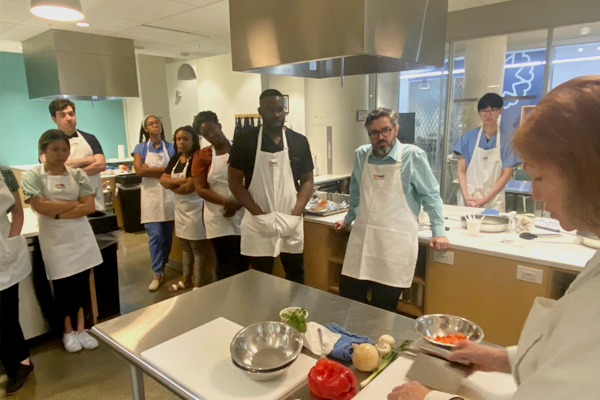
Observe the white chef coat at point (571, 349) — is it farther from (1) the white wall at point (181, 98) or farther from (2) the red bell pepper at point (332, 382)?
(1) the white wall at point (181, 98)

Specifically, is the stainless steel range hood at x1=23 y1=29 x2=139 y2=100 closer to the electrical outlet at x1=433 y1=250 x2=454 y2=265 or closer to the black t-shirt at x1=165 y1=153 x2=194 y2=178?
the black t-shirt at x1=165 y1=153 x2=194 y2=178

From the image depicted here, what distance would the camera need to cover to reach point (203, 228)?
323cm

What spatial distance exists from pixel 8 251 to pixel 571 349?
2.37 m

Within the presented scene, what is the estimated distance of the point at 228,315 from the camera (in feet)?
4.72

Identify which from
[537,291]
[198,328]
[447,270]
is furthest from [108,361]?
[537,291]

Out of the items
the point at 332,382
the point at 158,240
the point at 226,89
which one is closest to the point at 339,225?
the point at 332,382

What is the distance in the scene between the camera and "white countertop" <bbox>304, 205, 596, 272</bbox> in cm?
183

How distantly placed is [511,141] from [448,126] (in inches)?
140

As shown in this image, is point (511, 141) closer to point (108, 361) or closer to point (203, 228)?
point (108, 361)

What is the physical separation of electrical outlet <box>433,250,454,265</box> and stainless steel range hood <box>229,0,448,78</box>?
1327 mm

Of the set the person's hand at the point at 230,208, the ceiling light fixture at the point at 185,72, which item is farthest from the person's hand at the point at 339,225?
the ceiling light fixture at the point at 185,72

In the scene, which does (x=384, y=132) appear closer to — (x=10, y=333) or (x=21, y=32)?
(x=10, y=333)

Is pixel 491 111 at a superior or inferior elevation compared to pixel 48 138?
superior

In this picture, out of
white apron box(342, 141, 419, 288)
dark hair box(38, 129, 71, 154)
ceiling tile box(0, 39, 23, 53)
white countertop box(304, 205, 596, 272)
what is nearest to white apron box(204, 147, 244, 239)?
dark hair box(38, 129, 71, 154)
